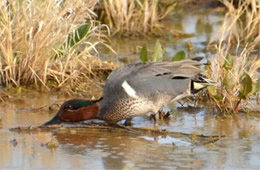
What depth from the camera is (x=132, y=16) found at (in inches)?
366

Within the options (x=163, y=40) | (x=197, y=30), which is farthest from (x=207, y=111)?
(x=197, y=30)

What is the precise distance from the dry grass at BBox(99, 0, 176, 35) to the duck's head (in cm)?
345

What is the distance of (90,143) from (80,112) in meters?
0.41

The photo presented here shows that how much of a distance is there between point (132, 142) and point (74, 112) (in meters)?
0.56

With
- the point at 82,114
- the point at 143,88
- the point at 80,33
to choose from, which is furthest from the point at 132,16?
the point at 82,114

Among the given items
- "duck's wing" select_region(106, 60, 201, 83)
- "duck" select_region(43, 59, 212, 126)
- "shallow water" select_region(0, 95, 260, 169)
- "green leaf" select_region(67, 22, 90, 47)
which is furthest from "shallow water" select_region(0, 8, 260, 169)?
"green leaf" select_region(67, 22, 90, 47)

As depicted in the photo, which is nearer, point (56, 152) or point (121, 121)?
point (56, 152)

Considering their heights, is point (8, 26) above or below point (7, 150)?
above

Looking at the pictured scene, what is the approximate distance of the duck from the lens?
575 cm

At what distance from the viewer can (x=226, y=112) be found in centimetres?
626

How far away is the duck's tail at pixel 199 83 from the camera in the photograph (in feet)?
20.1

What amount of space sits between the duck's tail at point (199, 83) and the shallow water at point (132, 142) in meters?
0.25

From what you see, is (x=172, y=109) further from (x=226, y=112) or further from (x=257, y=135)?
(x=257, y=135)

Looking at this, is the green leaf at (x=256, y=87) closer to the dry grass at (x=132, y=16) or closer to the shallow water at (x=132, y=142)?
the shallow water at (x=132, y=142)
